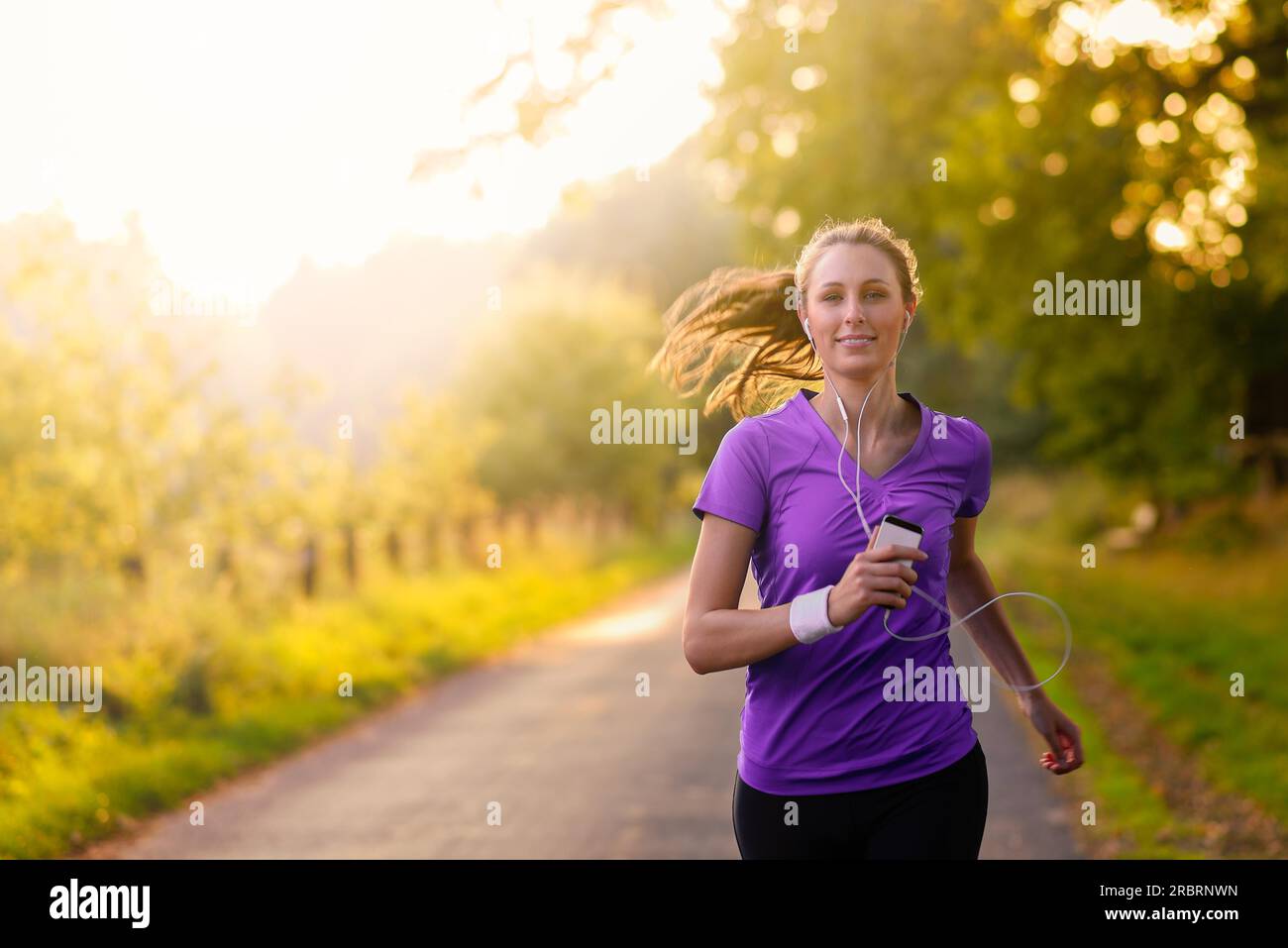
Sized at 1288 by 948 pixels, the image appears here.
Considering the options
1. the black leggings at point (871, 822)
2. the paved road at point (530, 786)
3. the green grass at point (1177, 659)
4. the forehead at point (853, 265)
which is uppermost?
the forehead at point (853, 265)

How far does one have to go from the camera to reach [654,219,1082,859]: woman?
3.12m

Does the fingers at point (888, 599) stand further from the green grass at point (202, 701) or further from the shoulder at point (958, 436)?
the green grass at point (202, 701)

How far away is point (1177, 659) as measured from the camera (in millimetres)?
13492

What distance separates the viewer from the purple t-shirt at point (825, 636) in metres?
3.13

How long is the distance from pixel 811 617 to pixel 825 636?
0.19 m

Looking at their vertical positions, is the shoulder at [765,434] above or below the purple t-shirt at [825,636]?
above

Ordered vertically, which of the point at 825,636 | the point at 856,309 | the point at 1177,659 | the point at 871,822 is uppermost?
the point at 856,309
